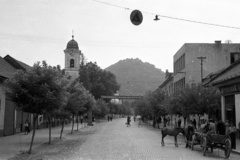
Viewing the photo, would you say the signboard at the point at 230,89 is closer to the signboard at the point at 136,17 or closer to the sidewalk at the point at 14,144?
the signboard at the point at 136,17

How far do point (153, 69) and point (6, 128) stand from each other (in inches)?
4820

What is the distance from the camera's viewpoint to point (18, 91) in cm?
1748

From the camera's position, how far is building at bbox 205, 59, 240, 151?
87.4ft

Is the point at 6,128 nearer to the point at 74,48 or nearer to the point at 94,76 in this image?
the point at 74,48

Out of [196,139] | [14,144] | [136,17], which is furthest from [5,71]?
[136,17]

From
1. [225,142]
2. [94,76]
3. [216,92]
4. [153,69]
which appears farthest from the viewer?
[153,69]

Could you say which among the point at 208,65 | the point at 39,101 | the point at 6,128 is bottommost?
the point at 6,128

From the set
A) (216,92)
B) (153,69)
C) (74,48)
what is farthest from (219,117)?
(153,69)

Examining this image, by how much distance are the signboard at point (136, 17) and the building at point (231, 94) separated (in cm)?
1305

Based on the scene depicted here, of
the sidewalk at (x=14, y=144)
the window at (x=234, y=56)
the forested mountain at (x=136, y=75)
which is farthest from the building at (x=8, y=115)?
the forested mountain at (x=136, y=75)

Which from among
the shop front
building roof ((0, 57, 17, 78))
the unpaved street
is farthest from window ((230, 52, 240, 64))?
building roof ((0, 57, 17, 78))

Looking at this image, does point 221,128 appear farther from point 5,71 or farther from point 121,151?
point 5,71

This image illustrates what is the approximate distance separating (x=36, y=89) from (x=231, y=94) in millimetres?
16891

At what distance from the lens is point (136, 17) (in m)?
14.9
